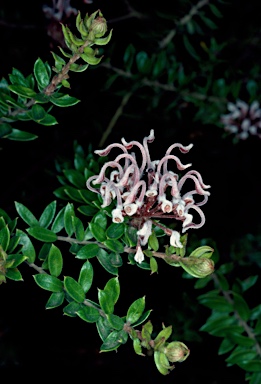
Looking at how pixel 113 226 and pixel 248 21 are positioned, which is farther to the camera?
pixel 248 21

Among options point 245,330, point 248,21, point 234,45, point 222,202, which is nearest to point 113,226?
point 245,330

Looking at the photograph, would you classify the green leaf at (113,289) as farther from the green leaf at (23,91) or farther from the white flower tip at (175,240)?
the green leaf at (23,91)

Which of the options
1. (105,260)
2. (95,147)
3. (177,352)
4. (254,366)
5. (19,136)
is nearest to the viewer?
(177,352)

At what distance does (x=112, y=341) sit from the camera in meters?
0.74

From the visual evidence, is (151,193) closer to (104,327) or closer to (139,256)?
(139,256)

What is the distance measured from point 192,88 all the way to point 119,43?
279 mm

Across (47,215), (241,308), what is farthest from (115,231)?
(241,308)

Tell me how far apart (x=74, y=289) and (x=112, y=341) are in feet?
0.29

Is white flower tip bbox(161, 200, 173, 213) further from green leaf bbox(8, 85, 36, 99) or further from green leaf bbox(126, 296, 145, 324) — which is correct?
green leaf bbox(8, 85, 36, 99)

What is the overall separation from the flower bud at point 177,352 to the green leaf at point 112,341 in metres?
0.07

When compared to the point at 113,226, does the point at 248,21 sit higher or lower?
higher

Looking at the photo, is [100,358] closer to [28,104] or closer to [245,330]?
[245,330]

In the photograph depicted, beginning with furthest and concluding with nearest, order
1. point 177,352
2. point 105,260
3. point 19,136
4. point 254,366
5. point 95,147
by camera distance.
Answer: point 95,147
point 254,366
point 19,136
point 105,260
point 177,352

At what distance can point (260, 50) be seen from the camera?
1.64m
